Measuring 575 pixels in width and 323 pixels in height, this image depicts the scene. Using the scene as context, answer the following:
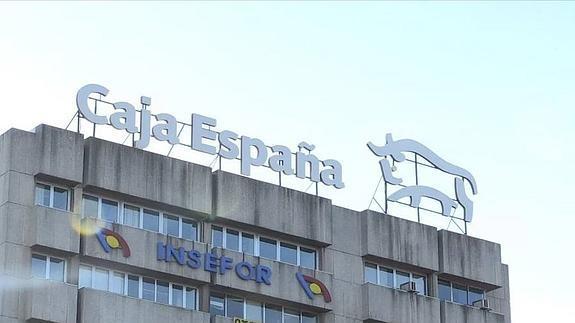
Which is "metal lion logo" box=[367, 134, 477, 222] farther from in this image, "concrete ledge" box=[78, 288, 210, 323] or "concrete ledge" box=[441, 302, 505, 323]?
"concrete ledge" box=[78, 288, 210, 323]

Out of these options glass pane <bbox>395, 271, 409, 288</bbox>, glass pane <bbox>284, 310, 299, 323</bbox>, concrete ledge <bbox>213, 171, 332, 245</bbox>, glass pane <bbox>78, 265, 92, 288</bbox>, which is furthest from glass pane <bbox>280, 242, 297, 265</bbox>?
glass pane <bbox>78, 265, 92, 288</bbox>

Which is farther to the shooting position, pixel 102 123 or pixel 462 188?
pixel 462 188

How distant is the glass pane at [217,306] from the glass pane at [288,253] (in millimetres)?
4351

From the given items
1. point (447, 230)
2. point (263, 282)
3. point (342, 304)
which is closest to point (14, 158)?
point (263, 282)

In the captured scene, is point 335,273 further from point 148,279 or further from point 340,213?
point 148,279

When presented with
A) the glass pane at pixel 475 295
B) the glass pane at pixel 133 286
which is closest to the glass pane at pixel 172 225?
the glass pane at pixel 133 286

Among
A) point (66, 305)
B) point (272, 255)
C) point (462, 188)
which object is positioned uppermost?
point (462, 188)

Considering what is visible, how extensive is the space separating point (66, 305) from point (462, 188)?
2701cm

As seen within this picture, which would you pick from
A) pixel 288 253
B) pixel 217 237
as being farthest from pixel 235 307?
pixel 288 253

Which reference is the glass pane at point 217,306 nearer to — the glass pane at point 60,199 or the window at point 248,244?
the window at point 248,244

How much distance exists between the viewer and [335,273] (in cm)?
7988

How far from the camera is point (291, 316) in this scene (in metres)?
78.6

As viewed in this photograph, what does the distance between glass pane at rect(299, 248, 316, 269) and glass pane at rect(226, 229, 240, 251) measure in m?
3.84

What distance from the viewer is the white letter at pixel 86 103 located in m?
74.3
